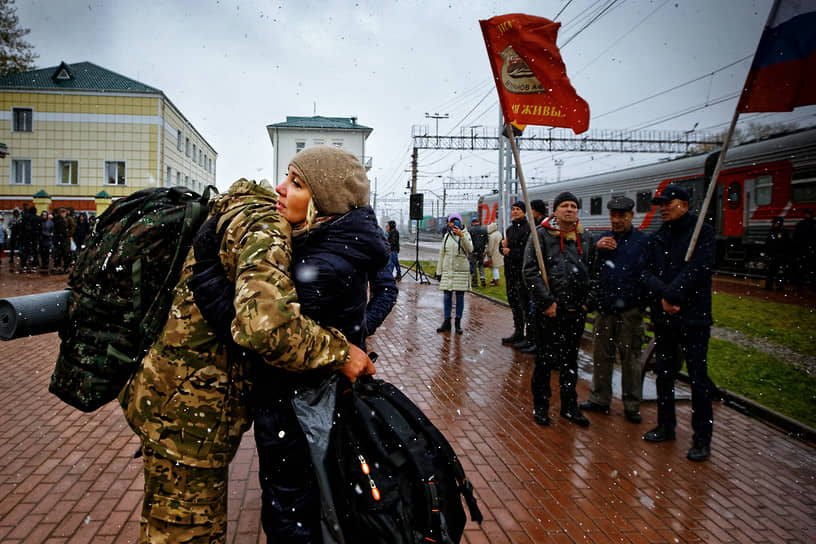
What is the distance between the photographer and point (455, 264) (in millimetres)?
8383

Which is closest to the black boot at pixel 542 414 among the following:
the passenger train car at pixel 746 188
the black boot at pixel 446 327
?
the black boot at pixel 446 327

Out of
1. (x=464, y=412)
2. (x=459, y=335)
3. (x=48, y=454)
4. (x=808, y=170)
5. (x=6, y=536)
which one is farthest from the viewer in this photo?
(x=808, y=170)

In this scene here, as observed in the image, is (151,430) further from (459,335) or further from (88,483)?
(459,335)

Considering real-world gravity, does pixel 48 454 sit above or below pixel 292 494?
below

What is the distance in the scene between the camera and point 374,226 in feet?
5.58

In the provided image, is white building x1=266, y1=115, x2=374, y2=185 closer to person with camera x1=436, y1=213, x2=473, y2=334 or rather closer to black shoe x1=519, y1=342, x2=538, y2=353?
person with camera x1=436, y1=213, x2=473, y2=334

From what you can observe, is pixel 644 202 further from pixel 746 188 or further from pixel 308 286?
pixel 308 286

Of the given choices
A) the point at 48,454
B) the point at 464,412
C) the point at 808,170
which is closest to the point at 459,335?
the point at 464,412

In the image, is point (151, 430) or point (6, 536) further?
point (6, 536)

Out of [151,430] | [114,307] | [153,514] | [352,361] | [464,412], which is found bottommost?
[464,412]

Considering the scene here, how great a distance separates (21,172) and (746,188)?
1545 inches

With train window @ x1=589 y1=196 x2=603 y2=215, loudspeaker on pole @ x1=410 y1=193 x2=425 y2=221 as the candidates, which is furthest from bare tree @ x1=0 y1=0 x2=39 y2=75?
train window @ x1=589 y1=196 x2=603 y2=215

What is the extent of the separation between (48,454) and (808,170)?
18.6m

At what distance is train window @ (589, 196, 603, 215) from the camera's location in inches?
944
